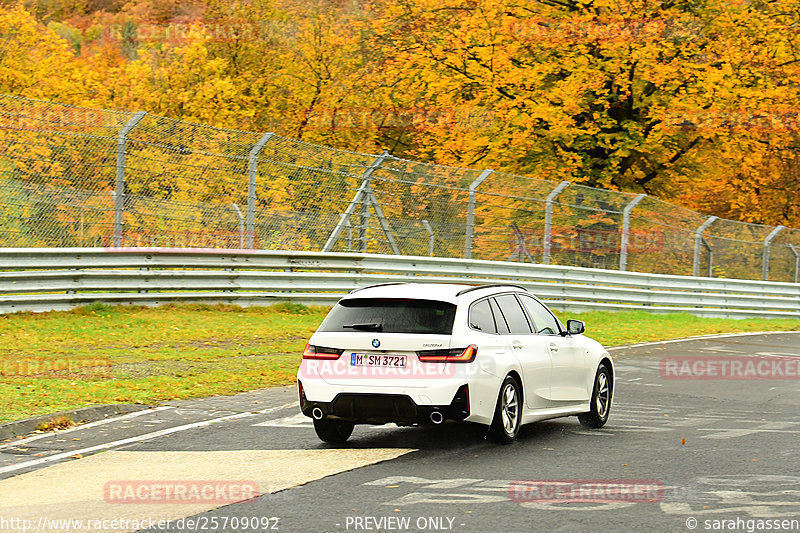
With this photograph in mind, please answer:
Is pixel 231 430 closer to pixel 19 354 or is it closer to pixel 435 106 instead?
pixel 19 354

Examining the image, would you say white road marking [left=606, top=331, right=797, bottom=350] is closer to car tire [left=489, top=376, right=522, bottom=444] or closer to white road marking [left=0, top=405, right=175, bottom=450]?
car tire [left=489, top=376, right=522, bottom=444]

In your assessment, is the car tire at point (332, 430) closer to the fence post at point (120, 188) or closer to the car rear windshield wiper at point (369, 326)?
the car rear windshield wiper at point (369, 326)

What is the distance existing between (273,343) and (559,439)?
7.38m

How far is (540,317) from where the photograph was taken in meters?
10.7

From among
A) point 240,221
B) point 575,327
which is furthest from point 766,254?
point 575,327

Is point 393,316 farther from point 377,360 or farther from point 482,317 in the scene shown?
point 482,317

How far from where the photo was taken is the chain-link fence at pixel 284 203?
651 inches

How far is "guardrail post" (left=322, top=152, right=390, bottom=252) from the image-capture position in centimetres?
2142

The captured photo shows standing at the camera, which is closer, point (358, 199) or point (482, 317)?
point (482, 317)

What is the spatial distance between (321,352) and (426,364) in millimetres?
951

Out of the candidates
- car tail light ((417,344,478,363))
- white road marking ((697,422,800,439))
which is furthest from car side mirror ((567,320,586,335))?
car tail light ((417,344,478,363))

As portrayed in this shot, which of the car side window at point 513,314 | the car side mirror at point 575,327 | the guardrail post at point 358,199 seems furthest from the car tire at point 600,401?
the guardrail post at point 358,199

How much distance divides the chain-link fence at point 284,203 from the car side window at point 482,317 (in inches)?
360

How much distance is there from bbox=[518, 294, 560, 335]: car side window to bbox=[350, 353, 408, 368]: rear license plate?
1.98 meters
